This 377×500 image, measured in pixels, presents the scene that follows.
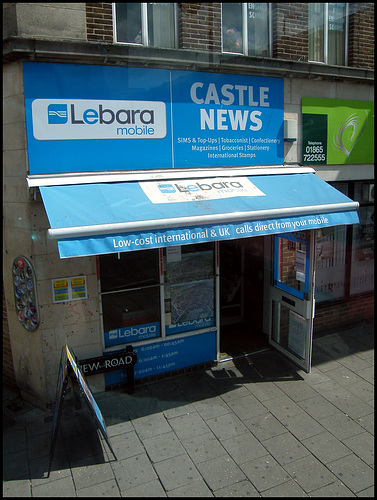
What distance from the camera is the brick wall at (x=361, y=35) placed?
313 inches

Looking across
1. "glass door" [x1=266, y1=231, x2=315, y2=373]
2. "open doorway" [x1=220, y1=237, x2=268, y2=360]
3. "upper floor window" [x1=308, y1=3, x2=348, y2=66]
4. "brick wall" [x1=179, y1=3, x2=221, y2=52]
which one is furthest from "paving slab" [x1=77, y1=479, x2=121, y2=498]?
"upper floor window" [x1=308, y1=3, x2=348, y2=66]

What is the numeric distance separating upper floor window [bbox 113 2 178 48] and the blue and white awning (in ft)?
7.19

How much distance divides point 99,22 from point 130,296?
3891 millimetres

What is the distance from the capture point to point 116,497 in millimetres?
4395

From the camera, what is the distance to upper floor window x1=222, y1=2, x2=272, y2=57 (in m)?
6.89

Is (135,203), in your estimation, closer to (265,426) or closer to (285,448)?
(265,426)

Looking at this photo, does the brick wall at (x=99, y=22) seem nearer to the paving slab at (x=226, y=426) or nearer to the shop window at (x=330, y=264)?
the shop window at (x=330, y=264)

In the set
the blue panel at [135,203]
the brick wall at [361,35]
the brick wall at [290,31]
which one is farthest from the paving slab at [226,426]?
the brick wall at [361,35]

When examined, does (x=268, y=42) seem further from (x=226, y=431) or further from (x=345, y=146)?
(x=226, y=431)

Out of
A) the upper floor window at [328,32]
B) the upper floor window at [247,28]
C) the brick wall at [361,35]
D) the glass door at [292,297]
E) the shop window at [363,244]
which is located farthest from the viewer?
the shop window at [363,244]

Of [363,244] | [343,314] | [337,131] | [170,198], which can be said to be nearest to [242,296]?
[343,314]

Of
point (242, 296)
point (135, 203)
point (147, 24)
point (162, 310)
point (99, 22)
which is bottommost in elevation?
point (242, 296)

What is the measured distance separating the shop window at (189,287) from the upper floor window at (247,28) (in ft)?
11.1

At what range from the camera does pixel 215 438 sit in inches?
209
